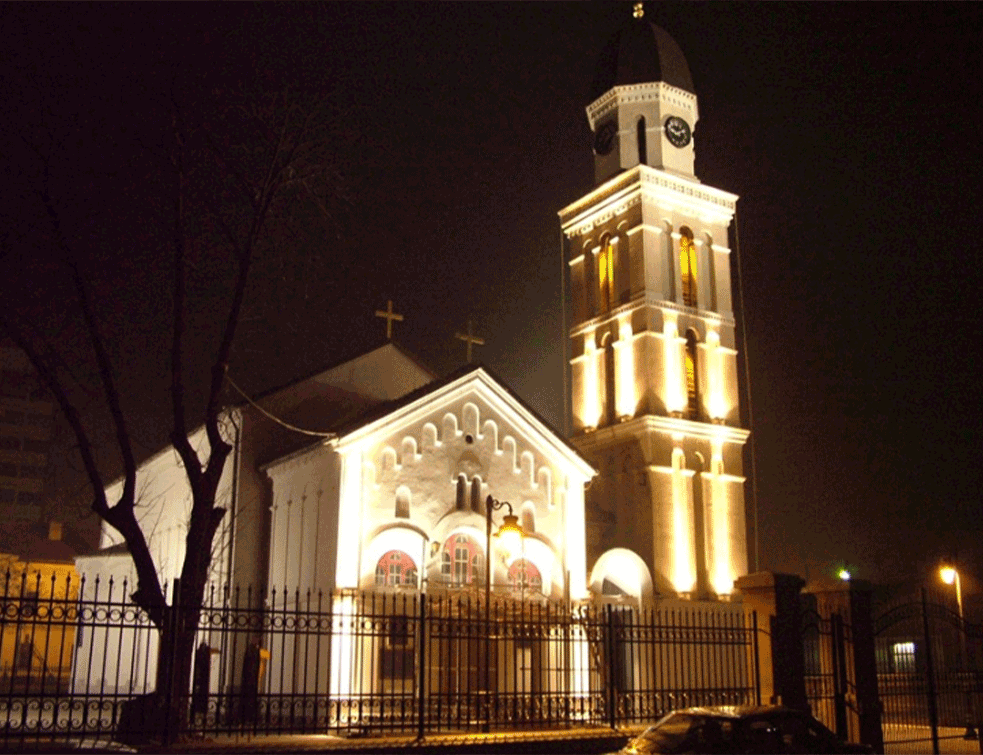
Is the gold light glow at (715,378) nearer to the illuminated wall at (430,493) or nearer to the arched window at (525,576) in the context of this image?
the illuminated wall at (430,493)

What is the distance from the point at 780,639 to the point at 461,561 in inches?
515

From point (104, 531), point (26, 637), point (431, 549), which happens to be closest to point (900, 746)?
point (431, 549)

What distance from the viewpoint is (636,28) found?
4397 centimetres

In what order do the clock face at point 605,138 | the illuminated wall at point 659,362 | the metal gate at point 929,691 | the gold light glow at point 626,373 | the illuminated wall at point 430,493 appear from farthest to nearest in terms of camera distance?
the clock face at point 605,138 < the gold light glow at point 626,373 < the illuminated wall at point 659,362 < the illuminated wall at point 430,493 < the metal gate at point 929,691

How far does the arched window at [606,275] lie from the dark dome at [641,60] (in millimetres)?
6322

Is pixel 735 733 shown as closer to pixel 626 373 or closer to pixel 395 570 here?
pixel 395 570

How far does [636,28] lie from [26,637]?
138ft

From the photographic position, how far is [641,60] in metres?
43.1

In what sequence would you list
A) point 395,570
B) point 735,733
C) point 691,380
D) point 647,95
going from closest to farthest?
point 735,733, point 395,570, point 691,380, point 647,95

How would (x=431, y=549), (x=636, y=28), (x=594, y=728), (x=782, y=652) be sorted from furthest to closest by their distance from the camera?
(x=636, y=28) → (x=431, y=549) → (x=594, y=728) → (x=782, y=652)

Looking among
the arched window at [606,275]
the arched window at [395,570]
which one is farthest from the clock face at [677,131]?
the arched window at [395,570]

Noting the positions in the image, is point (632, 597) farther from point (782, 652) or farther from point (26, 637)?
point (26, 637)

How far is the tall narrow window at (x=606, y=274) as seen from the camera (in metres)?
42.8

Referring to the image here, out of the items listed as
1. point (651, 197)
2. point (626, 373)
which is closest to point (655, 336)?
point (626, 373)
